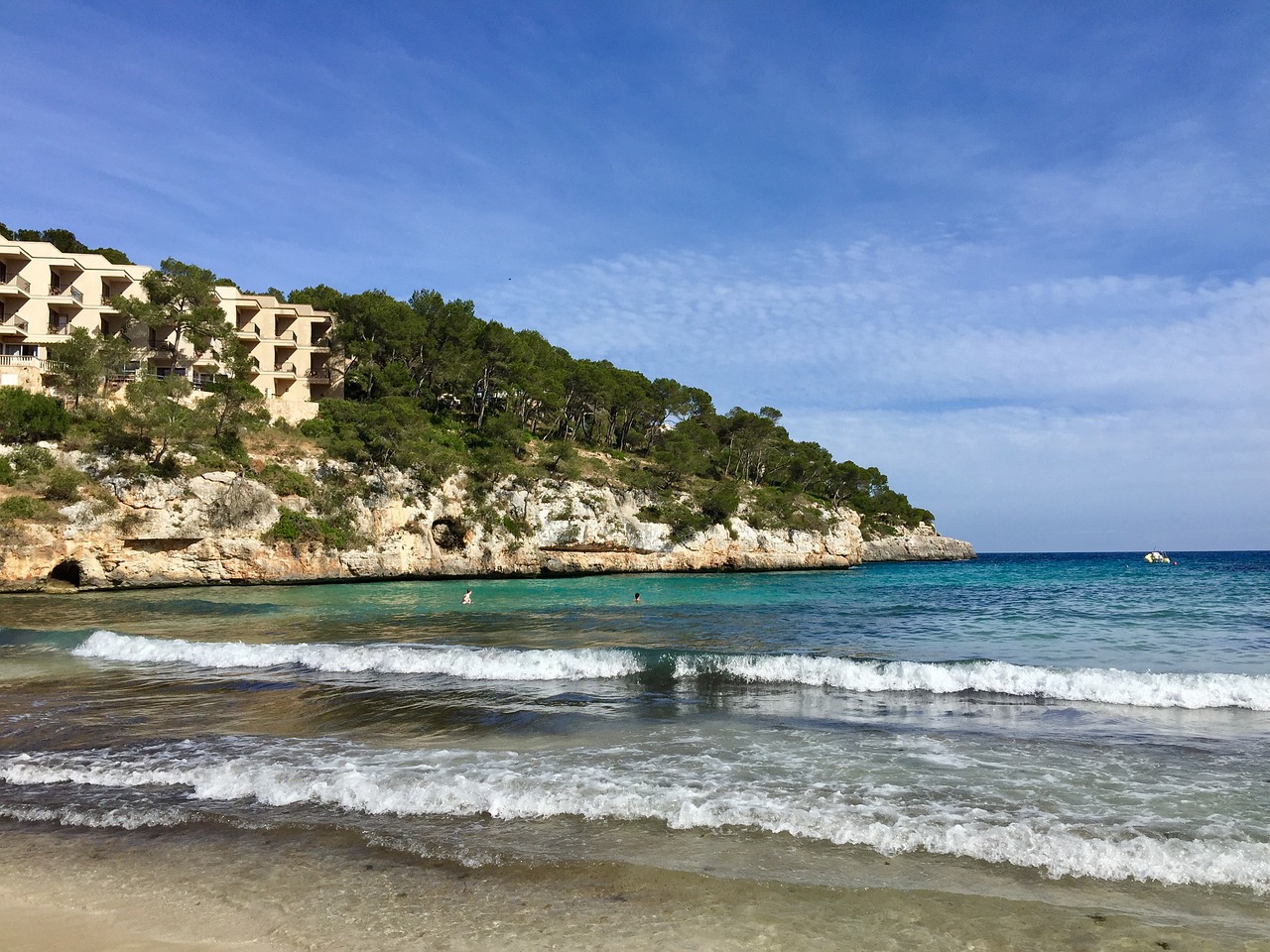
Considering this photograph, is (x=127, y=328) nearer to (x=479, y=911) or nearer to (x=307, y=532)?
(x=307, y=532)

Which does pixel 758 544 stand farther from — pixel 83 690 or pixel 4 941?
pixel 4 941

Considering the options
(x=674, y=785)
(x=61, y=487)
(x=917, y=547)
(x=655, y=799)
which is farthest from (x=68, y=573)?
(x=917, y=547)

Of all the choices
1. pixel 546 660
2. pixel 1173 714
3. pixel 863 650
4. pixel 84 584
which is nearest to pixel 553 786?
pixel 546 660

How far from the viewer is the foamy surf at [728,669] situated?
12.2m

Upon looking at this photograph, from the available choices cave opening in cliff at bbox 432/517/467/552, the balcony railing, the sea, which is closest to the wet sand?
the sea

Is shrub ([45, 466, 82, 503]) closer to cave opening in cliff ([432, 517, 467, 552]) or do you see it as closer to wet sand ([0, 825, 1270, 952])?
cave opening in cliff ([432, 517, 467, 552])

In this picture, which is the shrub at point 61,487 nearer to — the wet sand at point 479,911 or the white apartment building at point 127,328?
the white apartment building at point 127,328

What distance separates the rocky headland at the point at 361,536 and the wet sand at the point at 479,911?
3985 cm

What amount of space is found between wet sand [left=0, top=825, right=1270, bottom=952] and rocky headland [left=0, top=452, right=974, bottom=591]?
39852 millimetres

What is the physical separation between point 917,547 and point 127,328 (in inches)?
4184

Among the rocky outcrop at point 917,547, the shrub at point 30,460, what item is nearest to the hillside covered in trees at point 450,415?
the shrub at point 30,460

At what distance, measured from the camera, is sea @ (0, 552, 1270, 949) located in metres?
4.86

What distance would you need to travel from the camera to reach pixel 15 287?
49.3 metres

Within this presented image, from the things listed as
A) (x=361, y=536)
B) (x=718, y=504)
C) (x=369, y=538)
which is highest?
(x=718, y=504)
